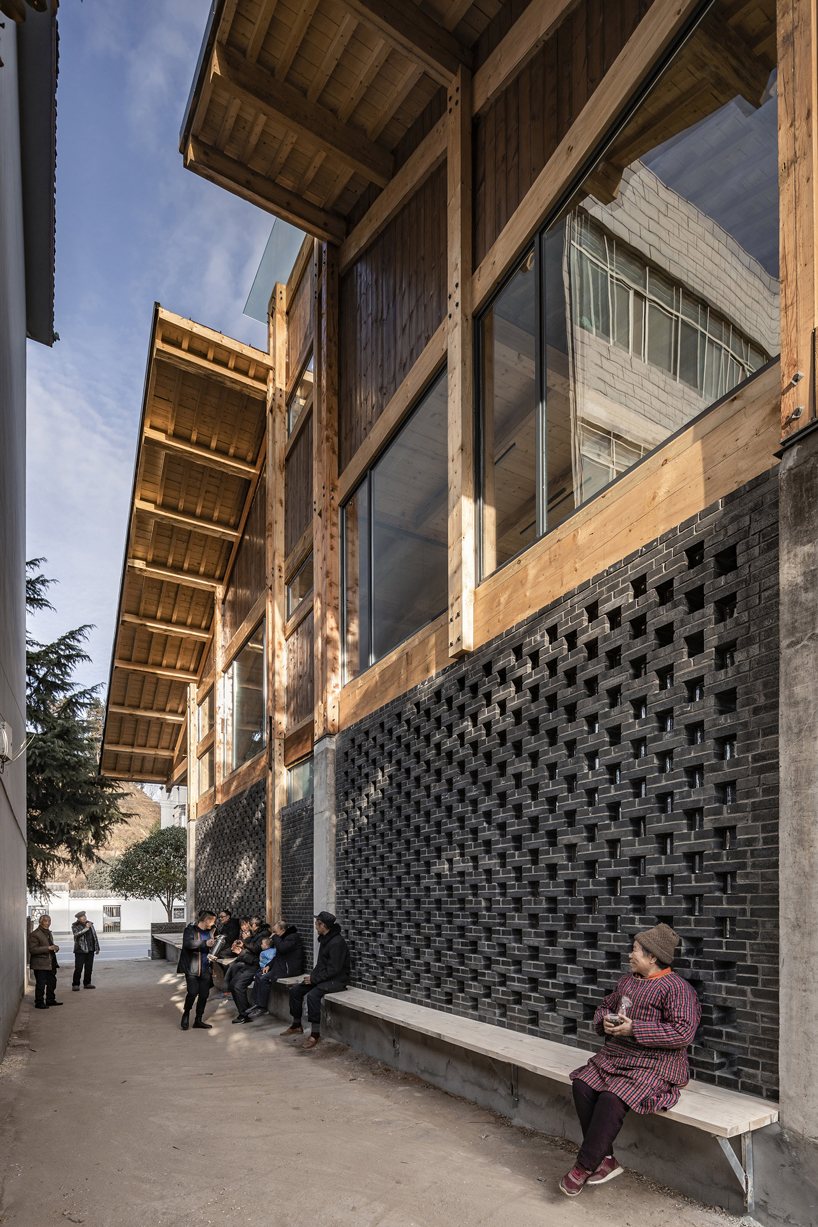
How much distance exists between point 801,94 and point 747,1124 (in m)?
4.51

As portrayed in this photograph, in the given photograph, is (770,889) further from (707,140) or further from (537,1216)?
(707,140)

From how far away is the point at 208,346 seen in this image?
660 inches

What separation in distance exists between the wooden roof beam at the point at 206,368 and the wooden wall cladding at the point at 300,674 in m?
5.24

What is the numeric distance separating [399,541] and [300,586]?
192 inches

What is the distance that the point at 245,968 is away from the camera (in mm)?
11734

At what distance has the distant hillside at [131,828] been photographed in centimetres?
7081

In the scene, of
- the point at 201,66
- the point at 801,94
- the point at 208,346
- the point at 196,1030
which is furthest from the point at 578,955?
the point at 208,346

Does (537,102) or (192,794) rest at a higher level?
(537,102)

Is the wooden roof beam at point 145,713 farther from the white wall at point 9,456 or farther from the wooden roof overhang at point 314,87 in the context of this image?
the wooden roof overhang at point 314,87

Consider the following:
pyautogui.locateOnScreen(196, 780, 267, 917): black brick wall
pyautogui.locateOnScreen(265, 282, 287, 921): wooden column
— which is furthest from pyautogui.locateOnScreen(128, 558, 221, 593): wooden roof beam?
pyautogui.locateOnScreen(265, 282, 287, 921): wooden column

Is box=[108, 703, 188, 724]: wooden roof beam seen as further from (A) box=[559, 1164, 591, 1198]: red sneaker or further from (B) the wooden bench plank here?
(A) box=[559, 1164, 591, 1198]: red sneaker

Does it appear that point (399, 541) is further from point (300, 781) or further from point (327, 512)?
point (300, 781)

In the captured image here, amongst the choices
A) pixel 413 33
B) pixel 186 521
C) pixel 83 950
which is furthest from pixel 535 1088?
pixel 186 521

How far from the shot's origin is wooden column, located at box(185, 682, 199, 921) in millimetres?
22531
